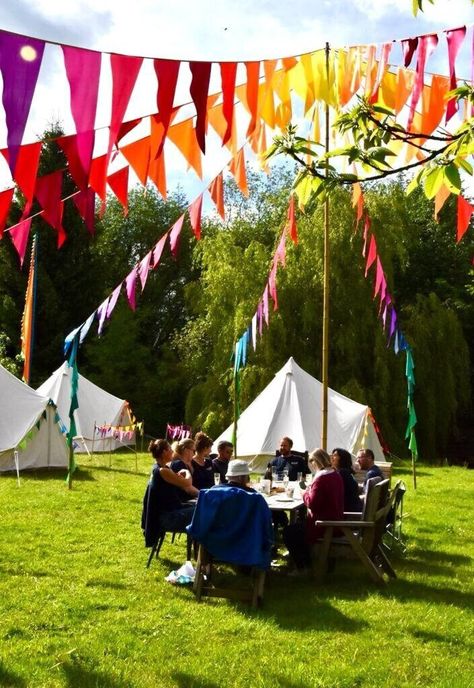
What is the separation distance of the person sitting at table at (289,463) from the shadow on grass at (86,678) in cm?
487

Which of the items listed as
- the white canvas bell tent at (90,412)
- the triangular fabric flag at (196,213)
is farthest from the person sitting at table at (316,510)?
the white canvas bell tent at (90,412)

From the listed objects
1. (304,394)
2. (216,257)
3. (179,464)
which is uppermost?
(216,257)

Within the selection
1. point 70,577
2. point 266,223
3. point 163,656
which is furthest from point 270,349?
point 163,656

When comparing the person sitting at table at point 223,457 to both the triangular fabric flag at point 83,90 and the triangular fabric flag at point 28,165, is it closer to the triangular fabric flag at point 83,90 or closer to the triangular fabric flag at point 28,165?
the triangular fabric flag at point 28,165

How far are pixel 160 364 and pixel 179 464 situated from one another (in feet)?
56.2

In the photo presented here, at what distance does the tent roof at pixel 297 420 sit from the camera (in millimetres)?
12289

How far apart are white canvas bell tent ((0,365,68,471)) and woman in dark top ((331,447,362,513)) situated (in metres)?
6.73

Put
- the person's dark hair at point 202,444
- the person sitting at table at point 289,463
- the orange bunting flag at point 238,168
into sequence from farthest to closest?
the person sitting at table at point 289,463
the person's dark hair at point 202,444
the orange bunting flag at point 238,168

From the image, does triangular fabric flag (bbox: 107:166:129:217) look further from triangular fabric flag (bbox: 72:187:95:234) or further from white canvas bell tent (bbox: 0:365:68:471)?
white canvas bell tent (bbox: 0:365:68:471)

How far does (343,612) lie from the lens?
4727 millimetres

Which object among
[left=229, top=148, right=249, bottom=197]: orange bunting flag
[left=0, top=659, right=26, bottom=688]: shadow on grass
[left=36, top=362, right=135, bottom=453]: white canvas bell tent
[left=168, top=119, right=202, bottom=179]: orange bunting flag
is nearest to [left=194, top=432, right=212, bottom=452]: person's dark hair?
[left=229, top=148, right=249, bottom=197]: orange bunting flag

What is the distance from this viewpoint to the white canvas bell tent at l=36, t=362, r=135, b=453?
1576 cm

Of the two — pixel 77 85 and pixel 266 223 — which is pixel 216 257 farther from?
pixel 77 85

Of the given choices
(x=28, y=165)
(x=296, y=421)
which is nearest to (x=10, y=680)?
(x=28, y=165)
